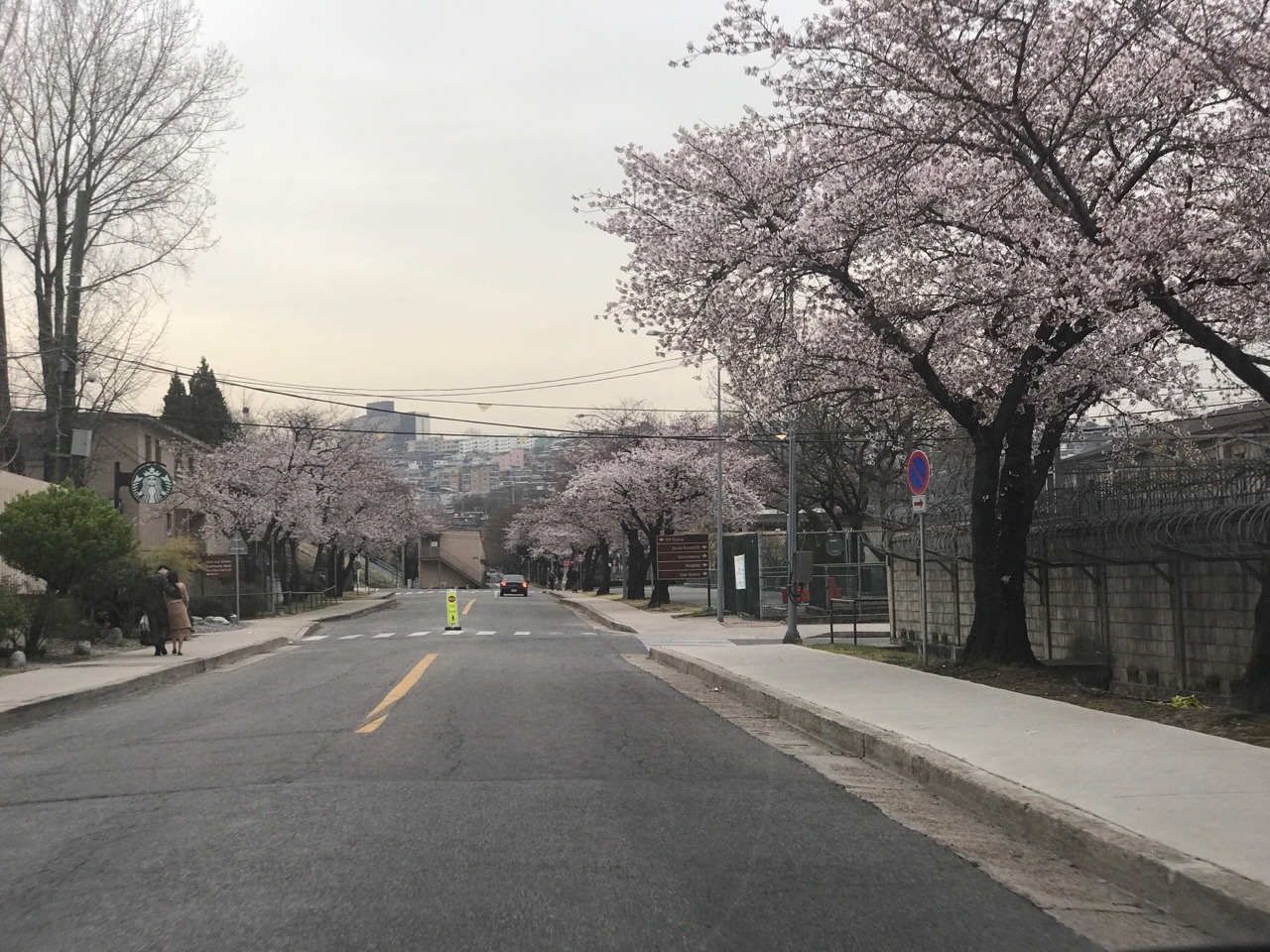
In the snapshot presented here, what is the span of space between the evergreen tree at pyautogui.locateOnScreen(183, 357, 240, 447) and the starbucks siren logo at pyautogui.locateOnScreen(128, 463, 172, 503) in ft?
133

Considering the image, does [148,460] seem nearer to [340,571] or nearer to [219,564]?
[219,564]

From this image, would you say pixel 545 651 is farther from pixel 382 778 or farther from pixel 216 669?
pixel 382 778

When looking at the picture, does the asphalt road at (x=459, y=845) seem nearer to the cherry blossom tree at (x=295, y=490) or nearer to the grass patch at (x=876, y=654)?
the grass patch at (x=876, y=654)

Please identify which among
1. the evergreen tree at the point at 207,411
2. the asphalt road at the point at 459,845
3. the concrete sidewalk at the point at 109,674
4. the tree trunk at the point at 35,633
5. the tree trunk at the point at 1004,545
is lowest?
the concrete sidewalk at the point at 109,674

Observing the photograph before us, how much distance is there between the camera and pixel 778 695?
43.3 feet

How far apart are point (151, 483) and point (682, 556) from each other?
2120 cm

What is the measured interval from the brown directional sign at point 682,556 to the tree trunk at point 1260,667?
34440 millimetres

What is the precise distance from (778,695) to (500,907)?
8.47 meters

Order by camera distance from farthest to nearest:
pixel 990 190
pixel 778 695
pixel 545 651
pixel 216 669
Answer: pixel 545 651, pixel 216 669, pixel 990 190, pixel 778 695

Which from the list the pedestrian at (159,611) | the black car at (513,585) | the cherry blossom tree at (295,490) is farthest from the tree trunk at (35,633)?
the black car at (513,585)

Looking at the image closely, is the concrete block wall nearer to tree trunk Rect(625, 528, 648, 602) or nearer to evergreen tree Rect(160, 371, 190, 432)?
tree trunk Rect(625, 528, 648, 602)

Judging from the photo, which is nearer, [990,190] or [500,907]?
[500,907]

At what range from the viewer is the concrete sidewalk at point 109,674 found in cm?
1388

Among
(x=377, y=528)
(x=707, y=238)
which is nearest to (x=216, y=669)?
(x=707, y=238)
